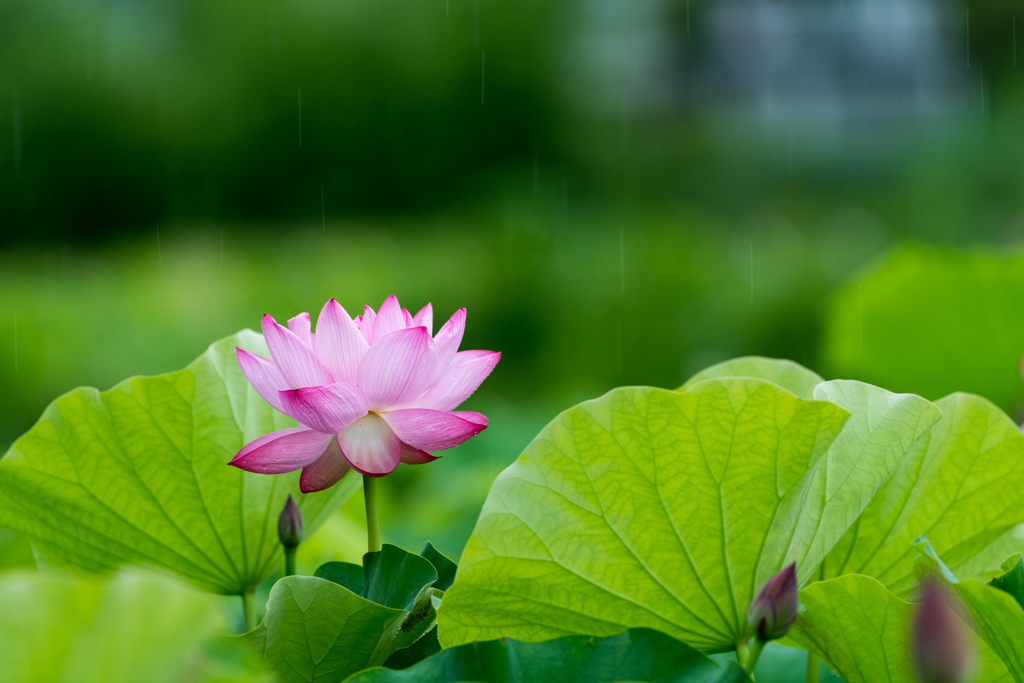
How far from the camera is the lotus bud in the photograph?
0.28m

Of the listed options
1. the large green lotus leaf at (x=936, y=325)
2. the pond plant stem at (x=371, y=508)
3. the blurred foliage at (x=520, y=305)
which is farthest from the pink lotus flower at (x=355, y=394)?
the blurred foliage at (x=520, y=305)

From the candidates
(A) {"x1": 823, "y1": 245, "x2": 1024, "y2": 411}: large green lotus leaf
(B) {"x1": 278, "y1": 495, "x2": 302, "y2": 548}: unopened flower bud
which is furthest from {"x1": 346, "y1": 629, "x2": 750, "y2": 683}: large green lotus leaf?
(A) {"x1": 823, "y1": 245, "x2": 1024, "y2": 411}: large green lotus leaf

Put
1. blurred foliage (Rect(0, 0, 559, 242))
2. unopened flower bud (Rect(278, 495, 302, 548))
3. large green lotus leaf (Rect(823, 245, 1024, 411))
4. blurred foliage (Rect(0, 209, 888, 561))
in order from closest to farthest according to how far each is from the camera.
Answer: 1. unopened flower bud (Rect(278, 495, 302, 548))
2. large green lotus leaf (Rect(823, 245, 1024, 411))
3. blurred foliage (Rect(0, 209, 888, 561))
4. blurred foliage (Rect(0, 0, 559, 242))

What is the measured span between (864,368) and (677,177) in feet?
18.8

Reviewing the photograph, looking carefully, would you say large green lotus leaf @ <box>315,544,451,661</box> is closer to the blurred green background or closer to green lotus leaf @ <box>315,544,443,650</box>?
green lotus leaf @ <box>315,544,443,650</box>

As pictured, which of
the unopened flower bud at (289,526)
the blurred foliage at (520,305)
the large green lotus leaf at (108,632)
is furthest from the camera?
the blurred foliage at (520,305)

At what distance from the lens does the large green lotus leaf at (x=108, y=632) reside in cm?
27

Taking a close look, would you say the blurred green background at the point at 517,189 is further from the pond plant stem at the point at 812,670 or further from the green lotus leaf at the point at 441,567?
the pond plant stem at the point at 812,670

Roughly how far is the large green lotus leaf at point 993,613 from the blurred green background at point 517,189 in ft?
1.74

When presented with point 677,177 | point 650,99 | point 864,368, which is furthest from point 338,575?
point 650,99

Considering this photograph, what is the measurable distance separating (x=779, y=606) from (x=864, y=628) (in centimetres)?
4

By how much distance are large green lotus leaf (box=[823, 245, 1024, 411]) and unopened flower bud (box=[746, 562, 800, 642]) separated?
831 mm

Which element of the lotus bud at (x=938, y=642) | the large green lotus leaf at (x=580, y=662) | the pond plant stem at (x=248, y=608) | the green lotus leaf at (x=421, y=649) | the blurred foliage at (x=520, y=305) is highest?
the lotus bud at (x=938, y=642)

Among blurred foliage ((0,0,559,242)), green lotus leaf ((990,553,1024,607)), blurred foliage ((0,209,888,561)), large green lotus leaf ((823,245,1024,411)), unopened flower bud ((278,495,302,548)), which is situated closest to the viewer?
green lotus leaf ((990,553,1024,607))
